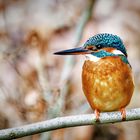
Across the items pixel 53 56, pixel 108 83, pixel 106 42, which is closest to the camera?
pixel 108 83

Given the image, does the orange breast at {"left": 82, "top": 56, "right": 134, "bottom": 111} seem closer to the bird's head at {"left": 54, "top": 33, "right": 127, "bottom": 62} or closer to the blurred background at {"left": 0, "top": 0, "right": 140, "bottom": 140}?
the bird's head at {"left": 54, "top": 33, "right": 127, "bottom": 62}

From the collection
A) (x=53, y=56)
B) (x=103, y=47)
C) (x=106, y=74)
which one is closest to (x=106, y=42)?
(x=103, y=47)

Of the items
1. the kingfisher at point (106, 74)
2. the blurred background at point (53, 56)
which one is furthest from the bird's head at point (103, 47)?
the blurred background at point (53, 56)

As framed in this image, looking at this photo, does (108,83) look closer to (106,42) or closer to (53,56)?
(106,42)

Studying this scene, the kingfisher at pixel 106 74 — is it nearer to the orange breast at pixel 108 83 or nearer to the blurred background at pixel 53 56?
the orange breast at pixel 108 83

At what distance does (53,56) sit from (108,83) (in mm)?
3202

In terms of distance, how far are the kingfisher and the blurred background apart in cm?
76

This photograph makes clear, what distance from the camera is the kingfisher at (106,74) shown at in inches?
142

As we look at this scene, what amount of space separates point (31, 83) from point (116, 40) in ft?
8.56

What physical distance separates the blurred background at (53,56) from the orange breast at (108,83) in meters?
0.75

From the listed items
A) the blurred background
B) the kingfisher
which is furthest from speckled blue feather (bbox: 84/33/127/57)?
the blurred background

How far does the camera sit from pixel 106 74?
3.65 m

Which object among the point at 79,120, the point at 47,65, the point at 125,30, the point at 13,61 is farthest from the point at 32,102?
the point at 79,120

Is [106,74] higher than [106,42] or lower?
lower
